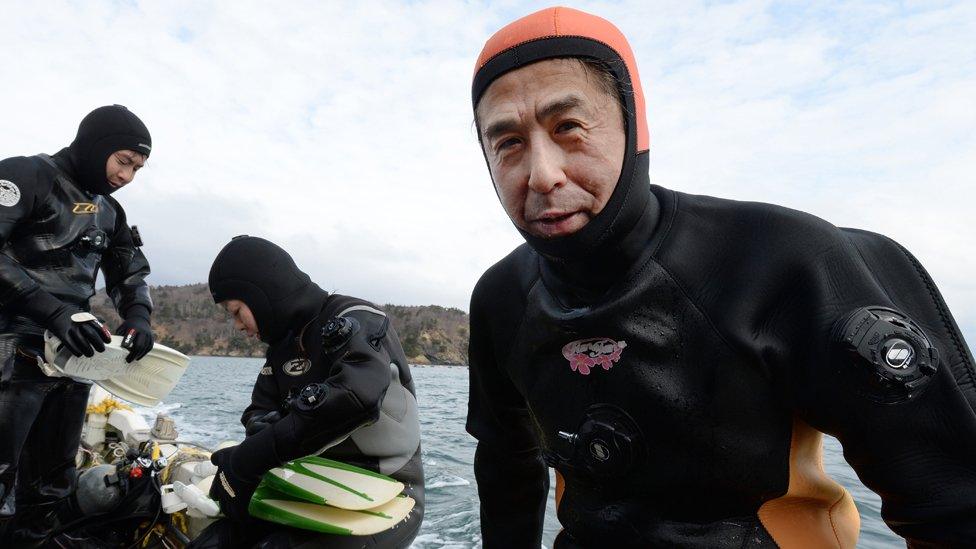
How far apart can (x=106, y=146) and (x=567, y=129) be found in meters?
4.15

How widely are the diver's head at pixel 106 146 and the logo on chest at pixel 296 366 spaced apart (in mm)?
2076

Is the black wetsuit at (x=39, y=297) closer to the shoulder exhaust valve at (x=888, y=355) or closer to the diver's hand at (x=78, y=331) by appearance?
the diver's hand at (x=78, y=331)

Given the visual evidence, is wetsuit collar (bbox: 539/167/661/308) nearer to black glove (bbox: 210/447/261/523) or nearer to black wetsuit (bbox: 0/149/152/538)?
black glove (bbox: 210/447/261/523)

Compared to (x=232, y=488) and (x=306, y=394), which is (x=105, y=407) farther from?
(x=306, y=394)

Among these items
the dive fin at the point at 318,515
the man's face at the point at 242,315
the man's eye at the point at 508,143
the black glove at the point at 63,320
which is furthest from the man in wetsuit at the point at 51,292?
the man's eye at the point at 508,143

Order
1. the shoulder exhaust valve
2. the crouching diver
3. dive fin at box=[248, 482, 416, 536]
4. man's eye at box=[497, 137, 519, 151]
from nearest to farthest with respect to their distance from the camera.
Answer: the shoulder exhaust valve
man's eye at box=[497, 137, 519, 151]
the crouching diver
dive fin at box=[248, 482, 416, 536]

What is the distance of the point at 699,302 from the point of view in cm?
137

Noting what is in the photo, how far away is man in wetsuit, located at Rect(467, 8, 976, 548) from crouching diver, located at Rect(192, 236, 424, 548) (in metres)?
1.70

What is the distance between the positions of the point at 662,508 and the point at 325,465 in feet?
8.08

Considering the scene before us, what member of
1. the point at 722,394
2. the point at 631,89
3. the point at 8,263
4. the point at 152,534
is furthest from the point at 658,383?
the point at 152,534

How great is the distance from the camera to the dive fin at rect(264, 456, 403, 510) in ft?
10.4

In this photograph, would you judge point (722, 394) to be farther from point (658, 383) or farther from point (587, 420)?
point (587, 420)

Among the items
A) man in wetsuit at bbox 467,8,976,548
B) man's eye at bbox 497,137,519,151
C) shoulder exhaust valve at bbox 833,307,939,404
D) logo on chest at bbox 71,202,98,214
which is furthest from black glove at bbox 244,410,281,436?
shoulder exhaust valve at bbox 833,307,939,404

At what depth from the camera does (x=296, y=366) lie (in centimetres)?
371
